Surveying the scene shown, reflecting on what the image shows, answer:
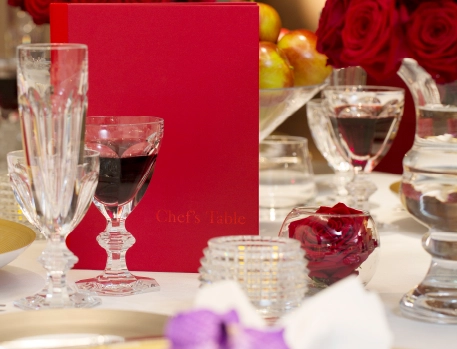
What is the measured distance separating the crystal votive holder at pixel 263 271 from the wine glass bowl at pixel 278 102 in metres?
0.51

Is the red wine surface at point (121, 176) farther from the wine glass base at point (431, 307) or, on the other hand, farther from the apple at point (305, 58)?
the apple at point (305, 58)

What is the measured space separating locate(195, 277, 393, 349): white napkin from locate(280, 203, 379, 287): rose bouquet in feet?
1.14

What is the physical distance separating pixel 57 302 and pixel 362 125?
618 millimetres

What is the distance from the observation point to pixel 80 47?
70cm

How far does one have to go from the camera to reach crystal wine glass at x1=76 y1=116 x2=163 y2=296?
2.74 ft

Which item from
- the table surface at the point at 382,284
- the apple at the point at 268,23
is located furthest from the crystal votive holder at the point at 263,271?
the apple at the point at 268,23

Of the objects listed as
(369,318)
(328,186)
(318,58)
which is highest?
(318,58)

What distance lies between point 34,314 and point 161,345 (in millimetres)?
162

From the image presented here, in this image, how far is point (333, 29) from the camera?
840mm

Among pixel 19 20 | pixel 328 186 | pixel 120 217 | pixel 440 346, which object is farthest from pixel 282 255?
pixel 19 20

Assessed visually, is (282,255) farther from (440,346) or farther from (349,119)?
(349,119)

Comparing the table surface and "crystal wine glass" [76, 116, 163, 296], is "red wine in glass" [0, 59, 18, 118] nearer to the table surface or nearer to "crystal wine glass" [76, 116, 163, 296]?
the table surface

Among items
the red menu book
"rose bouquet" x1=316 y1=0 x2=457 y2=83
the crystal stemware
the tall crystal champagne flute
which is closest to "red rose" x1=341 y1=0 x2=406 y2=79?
"rose bouquet" x1=316 y1=0 x2=457 y2=83

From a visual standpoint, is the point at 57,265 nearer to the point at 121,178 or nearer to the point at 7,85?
the point at 121,178
